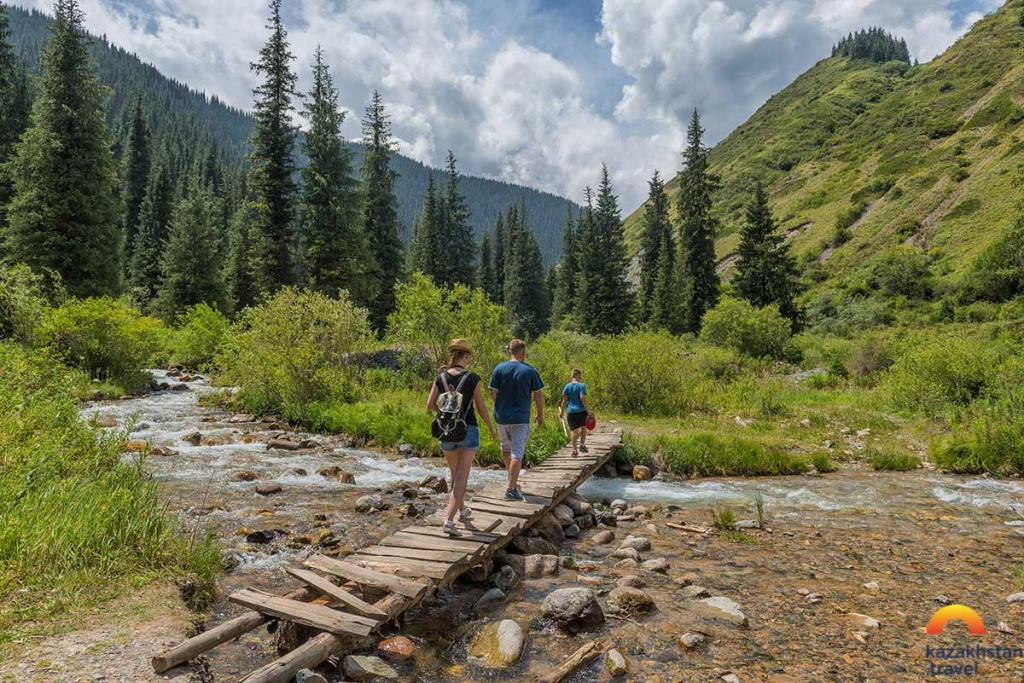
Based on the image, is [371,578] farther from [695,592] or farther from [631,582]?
[695,592]

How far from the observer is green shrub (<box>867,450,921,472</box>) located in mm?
13867

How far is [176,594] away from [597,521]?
696 cm

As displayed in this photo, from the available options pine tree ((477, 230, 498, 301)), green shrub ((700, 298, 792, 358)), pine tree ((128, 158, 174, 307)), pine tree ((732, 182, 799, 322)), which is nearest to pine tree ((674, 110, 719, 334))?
pine tree ((732, 182, 799, 322))

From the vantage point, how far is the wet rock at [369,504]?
9.70 metres

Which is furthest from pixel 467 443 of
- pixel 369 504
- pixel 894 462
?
pixel 894 462

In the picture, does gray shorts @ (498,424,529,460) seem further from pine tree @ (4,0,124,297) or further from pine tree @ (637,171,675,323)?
pine tree @ (637,171,675,323)

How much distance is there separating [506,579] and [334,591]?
2505 mm

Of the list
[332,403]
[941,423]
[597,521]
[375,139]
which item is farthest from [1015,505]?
[375,139]

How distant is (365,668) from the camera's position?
4832 millimetres

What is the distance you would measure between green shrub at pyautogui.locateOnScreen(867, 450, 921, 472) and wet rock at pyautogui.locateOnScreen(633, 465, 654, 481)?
20.5ft

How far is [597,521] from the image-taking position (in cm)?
1003

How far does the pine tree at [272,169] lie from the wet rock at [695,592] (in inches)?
1265

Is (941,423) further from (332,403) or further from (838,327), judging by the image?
(838,327)

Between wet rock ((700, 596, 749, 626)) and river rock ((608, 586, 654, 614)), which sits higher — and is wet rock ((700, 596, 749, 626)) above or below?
below
